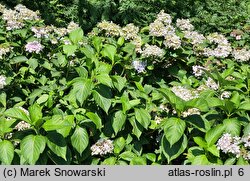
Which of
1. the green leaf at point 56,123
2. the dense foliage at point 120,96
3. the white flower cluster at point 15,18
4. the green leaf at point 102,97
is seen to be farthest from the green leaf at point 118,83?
the white flower cluster at point 15,18

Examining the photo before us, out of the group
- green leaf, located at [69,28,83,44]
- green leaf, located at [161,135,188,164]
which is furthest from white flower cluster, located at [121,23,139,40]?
green leaf, located at [161,135,188,164]

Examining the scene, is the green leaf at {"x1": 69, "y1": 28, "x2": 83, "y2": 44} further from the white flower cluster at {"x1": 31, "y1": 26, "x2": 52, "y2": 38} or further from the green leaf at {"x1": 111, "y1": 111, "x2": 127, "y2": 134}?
the green leaf at {"x1": 111, "y1": 111, "x2": 127, "y2": 134}

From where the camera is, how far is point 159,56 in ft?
11.2

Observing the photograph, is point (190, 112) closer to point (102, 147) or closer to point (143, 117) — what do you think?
point (143, 117)

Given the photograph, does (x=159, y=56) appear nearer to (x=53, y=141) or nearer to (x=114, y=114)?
(x=114, y=114)

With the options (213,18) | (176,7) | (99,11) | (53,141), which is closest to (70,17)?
(99,11)

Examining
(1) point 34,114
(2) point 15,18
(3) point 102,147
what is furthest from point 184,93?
(2) point 15,18

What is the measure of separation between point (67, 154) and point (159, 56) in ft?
3.71

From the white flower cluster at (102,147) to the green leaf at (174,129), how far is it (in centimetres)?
38

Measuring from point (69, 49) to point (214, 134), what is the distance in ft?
3.98

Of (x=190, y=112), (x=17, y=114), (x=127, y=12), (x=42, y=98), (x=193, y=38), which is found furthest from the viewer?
(x=127, y=12)

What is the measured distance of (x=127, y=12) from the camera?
5.16m

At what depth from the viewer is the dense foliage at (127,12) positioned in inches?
202

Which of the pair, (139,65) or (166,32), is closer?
(139,65)
